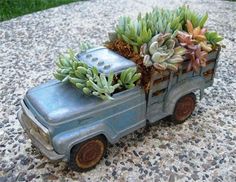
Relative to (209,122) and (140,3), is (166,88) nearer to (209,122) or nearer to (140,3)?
(209,122)

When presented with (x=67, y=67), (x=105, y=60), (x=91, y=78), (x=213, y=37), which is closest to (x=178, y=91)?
(x=213, y=37)

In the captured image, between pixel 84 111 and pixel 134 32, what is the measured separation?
2.50ft

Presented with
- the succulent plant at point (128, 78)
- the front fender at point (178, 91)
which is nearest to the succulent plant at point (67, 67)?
the succulent plant at point (128, 78)

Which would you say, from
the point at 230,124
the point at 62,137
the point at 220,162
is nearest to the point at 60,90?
the point at 62,137

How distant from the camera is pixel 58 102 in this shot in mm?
2438

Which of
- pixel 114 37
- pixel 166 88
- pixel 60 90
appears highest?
pixel 114 37

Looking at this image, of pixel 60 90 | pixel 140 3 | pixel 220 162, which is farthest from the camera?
pixel 140 3

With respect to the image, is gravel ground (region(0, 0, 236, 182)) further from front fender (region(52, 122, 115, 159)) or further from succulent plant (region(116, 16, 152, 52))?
succulent plant (region(116, 16, 152, 52))

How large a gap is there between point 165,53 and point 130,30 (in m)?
0.35

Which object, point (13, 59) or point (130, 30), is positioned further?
point (13, 59)

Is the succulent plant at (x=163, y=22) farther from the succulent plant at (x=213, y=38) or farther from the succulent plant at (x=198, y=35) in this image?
the succulent plant at (x=213, y=38)

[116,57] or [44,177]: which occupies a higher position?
[116,57]

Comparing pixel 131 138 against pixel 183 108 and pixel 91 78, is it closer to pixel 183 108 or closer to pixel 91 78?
pixel 183 108

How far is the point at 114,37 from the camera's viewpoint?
9.45ft
